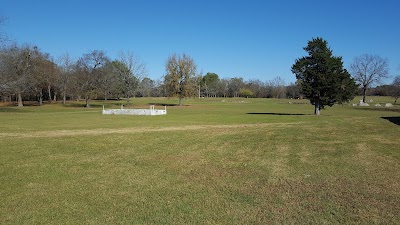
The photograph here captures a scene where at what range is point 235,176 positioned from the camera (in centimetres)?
901

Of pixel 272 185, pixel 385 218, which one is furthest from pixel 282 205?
pixel 385 218

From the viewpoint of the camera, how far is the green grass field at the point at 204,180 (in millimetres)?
6500

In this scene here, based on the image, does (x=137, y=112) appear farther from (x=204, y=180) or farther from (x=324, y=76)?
(x=204, y=180)

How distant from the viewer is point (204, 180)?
344 inches

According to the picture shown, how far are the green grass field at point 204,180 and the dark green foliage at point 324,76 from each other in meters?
21.9

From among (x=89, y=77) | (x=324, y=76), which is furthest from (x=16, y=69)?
(x=324, y=76)

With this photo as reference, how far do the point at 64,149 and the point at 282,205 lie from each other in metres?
8.61

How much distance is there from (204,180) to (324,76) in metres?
29.8

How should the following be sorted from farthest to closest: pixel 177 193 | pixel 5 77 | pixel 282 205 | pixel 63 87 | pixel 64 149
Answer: pixel 63 87 → pixel 5 77 → pixel 64 149 → pixel 177 193 → pixel 282 205

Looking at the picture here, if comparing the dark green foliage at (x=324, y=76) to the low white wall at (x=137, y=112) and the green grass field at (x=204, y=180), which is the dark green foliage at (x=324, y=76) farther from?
the green grass field at (x=204, y=180)

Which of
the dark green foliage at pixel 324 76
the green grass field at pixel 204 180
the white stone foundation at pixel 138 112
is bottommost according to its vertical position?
the white stone foundation at pixel 138 112

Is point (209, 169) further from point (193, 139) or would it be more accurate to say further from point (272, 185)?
point (193, 139)

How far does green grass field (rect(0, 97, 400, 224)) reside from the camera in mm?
6500

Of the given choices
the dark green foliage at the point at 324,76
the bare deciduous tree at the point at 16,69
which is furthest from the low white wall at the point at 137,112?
the dark green foliage at the point at 324,76
